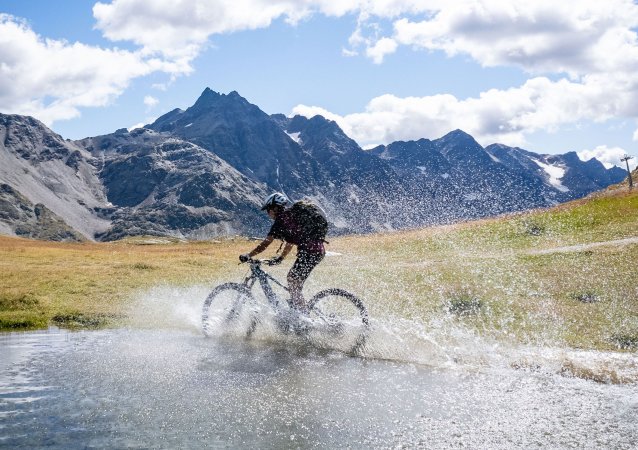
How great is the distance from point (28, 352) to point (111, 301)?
8862 mm

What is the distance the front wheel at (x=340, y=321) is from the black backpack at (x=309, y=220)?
1753 millimetres

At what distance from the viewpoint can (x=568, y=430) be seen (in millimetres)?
8602

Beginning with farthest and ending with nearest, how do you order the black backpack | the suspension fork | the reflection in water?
1. the suspension fork
2. the black backpack
3. the reflection in water

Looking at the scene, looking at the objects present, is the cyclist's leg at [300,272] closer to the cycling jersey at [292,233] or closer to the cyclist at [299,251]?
the cyclist at [299,251]

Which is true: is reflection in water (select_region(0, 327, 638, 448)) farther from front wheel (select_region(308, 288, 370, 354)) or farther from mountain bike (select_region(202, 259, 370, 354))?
mountain bike (select_region(202, 259, 370, 354))

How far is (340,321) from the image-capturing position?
15.1 meters

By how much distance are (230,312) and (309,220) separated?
3916 millimetres

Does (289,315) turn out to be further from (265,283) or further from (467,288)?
(467,288)

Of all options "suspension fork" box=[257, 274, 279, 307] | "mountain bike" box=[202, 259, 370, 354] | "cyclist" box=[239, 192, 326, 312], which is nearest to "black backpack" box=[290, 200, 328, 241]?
"cyclist" box=[239, 192, 326, 312]

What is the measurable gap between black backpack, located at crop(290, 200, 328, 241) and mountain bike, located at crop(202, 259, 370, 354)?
1.61 m

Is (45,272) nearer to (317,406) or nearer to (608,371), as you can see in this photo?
(317,406)

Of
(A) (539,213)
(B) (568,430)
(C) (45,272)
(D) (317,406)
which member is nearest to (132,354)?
(D) (317,406)

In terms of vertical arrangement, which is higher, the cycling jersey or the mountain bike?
the cycling jersey

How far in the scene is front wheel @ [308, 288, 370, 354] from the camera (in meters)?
14.8
